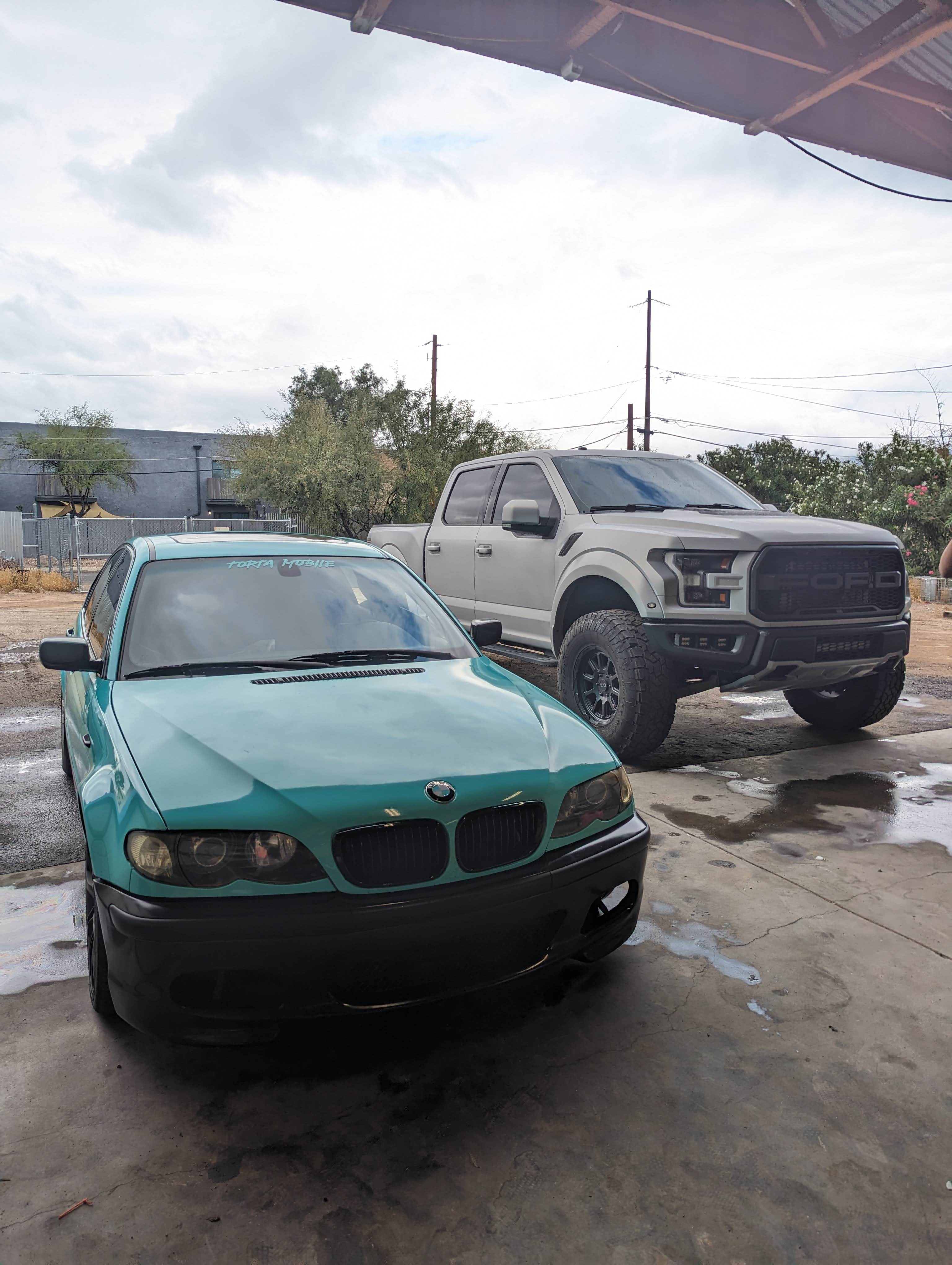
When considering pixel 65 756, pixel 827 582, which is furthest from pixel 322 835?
pixel 827 582

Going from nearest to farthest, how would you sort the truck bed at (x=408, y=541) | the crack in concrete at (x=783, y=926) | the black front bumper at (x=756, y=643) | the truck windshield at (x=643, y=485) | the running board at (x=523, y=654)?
the crack in concrete at (x=783, y=926), the black front bumper at (x=756, y=643), the truck windshield at (x=643, y=485), the running board at (x=523, y=654), the truck bed at (x=408, y=541)

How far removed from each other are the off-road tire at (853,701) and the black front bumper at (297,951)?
4277 millimetres

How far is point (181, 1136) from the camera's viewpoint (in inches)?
85.4

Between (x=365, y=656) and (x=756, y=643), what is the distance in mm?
2559

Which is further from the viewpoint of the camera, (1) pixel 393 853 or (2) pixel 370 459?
(2) pixel 370 459

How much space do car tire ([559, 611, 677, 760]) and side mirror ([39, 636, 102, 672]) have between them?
3.09m

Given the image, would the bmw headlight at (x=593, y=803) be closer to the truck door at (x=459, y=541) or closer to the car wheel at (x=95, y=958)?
the car wheel at (x=95, y=958)

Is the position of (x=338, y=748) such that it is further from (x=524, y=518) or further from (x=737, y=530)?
(x=524, y=518)

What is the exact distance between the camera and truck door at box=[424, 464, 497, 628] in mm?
7270

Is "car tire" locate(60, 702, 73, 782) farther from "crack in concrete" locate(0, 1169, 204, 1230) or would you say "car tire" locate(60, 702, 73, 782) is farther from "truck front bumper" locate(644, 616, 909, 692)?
"truck front bumper" locate(644, 616, 909, 692)

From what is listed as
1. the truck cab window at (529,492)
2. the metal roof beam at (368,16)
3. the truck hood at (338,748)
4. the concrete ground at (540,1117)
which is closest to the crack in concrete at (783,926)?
the concrete ground at (540,1117)

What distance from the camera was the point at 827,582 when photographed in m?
5.19

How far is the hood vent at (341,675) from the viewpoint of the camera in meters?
3.00

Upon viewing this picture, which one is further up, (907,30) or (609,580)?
(907,30)
